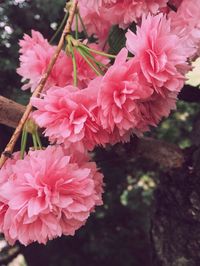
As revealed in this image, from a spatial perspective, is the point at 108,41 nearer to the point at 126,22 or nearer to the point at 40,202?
the point at 126,22

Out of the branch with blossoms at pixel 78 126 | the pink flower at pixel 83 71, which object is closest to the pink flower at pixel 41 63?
the pink flower at pixel 83 71

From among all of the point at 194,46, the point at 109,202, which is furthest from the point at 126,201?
the point at 194,46

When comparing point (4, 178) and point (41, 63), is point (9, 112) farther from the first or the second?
point (4, 178)

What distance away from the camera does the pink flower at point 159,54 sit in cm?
66

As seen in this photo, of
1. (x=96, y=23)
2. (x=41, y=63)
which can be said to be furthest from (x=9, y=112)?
(x=96, y=23)

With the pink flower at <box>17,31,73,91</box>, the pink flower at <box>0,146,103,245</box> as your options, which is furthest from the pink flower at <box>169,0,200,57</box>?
the pink flower at <box>0,146,103,245</box>

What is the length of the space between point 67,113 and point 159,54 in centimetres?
14

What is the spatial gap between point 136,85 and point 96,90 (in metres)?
0.05

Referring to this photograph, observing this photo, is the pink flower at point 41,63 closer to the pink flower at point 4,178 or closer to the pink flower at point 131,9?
the pink flower at point 131,9

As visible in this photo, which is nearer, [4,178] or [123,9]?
[4,178]

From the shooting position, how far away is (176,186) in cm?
117

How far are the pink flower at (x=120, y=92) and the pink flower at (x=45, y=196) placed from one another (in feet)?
0.24

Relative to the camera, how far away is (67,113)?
26.5 inches

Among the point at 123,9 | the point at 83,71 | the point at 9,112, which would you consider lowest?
the point at 9,112
